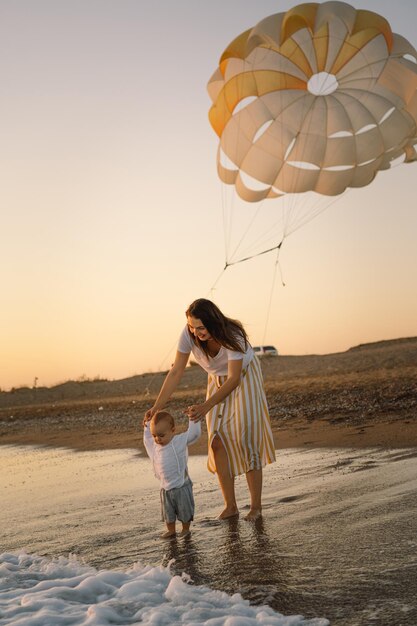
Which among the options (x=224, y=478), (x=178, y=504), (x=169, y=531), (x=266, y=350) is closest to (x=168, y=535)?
(x=169, y=531)

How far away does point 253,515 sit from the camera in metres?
5.92

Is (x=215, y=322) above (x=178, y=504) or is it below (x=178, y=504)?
above

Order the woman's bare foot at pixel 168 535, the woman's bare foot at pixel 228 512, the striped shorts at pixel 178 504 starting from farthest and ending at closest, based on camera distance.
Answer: the woman's bare foot at pixel 228 512
the striped shorts at pixel 178 504
the woman's bare foot at pixel 168 535

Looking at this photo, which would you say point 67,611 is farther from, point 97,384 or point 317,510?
point 97,384

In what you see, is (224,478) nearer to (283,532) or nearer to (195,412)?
(195,412)

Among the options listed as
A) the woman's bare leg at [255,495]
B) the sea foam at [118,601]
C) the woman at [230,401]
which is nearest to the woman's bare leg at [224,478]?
the woman at [230,401]

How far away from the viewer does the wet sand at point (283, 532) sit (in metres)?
3.72

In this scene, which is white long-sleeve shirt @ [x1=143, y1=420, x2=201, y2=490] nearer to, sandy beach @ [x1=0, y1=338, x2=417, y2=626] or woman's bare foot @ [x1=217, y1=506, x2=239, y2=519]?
sandy beach @ [x1=0, y1=338, x2=417, y2=626]

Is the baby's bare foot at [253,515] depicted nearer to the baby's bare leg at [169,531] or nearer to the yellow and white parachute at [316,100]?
the baby's bare leg at [169,531]

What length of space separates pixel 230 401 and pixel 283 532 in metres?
1.44

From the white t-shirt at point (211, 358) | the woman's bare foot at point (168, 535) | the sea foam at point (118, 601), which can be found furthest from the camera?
the white t-shirt at point (211, 358)

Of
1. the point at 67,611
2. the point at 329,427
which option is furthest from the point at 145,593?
the point at 329,427

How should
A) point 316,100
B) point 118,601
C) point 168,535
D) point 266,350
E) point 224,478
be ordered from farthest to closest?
1. point 266,350
2. point 316,100
3. point 224,478
4. point 168,535
5. point 118,601

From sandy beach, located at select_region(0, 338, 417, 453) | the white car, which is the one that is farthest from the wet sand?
the white car
